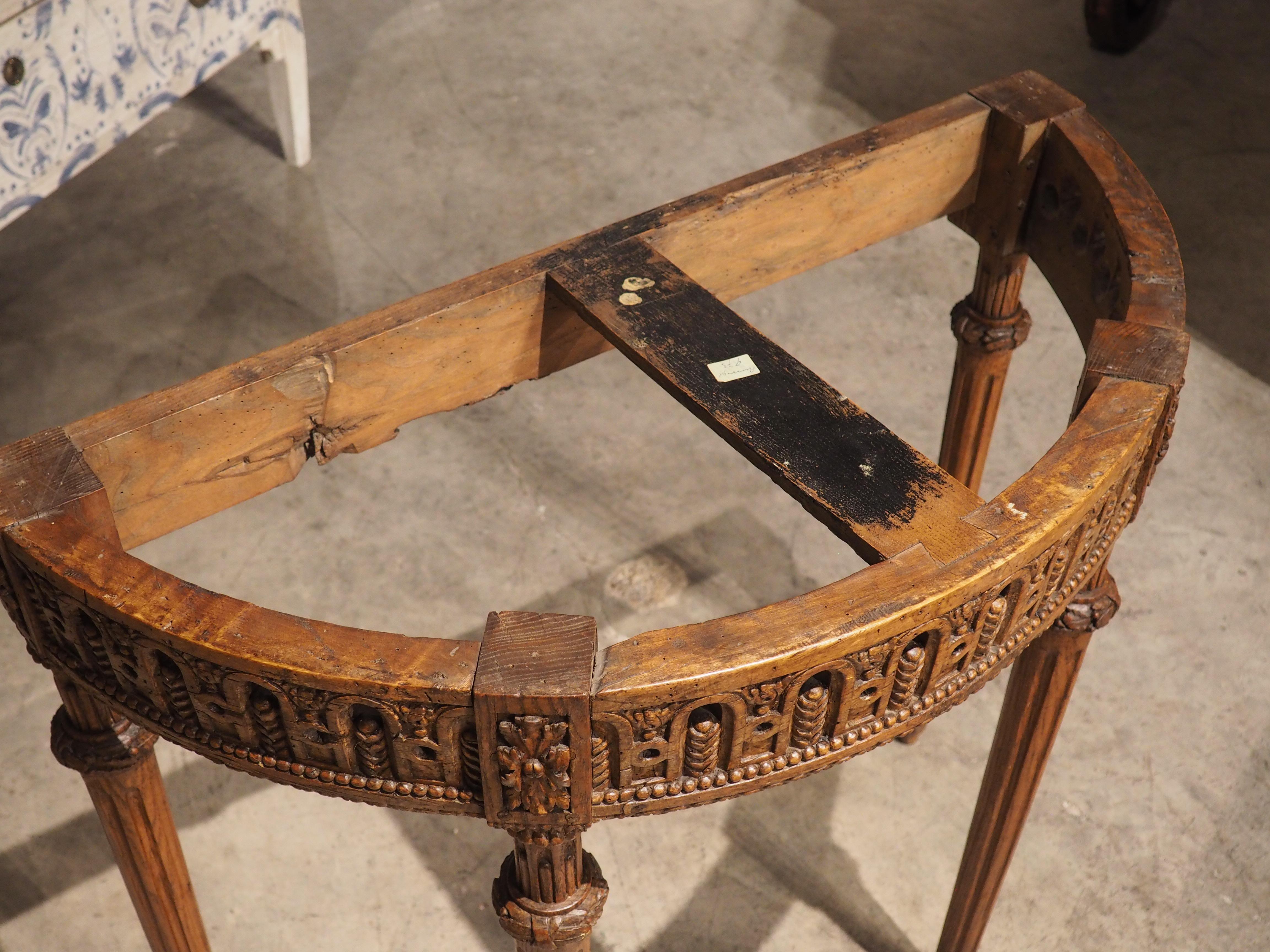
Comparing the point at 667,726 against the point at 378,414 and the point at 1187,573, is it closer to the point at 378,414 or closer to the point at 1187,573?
the point at 378,414

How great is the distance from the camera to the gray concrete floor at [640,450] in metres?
2.05

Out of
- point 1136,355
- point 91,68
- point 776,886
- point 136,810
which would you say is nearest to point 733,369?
point 1136,355

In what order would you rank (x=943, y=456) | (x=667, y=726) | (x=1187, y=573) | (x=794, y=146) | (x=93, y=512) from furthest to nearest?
(x=794, y=146) → (x=1187, y=573) → (x=943, y=456) → (x=93, y=512) → (x=667, y=726)

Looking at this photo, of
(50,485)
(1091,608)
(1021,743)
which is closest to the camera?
(50,485)

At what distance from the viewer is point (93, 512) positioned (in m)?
1.25

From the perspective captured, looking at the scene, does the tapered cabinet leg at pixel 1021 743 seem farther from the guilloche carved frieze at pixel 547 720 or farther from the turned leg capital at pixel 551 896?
the turned leg capital at pixel 551 896

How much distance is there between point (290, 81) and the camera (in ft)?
10.3

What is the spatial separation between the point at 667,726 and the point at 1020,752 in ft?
2.17

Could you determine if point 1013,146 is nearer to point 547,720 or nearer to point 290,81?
point 547,720

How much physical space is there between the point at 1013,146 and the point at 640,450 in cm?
118

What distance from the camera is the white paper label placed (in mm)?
1402

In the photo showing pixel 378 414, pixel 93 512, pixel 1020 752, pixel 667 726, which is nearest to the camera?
pixel 667 726

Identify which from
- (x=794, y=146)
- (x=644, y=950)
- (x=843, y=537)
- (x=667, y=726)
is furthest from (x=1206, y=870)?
(x=794, y=146)

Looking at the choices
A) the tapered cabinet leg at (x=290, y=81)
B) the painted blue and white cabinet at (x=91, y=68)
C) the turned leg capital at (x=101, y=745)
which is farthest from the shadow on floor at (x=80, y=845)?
the tapered cabinet leg at (x=290, y=81)
